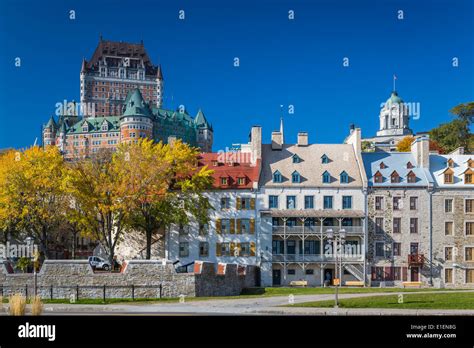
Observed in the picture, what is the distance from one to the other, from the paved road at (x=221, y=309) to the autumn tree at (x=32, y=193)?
20.3 meters

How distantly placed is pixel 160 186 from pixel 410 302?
2538 centimetres

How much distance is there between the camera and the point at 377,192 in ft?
193

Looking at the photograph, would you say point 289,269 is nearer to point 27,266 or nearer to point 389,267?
point 389,267

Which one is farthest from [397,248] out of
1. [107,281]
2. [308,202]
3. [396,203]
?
[107,281]

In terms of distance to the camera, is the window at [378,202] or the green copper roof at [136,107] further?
the green copper roof at [136,107]

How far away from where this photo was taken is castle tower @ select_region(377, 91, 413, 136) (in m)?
179

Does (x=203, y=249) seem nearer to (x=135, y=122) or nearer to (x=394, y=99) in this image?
(x=135, y=122)

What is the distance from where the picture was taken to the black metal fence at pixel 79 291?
1419 inches

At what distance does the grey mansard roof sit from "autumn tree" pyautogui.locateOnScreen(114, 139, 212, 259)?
6385 mm

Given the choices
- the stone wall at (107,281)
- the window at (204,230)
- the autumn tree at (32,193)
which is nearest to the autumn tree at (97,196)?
the autumn tree at (32,193)

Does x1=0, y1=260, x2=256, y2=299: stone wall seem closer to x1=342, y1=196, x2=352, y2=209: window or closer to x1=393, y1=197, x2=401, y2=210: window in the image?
x1=342, y1=196, x2=352, y2=209: window

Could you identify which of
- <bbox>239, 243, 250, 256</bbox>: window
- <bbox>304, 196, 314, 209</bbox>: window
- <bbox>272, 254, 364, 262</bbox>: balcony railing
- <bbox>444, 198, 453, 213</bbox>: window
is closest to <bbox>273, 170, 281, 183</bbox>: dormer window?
<bbox>304, 196, 314, 209</bbox>: window

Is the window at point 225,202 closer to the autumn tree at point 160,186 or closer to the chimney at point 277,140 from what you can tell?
the autumn tree at point 160,186
